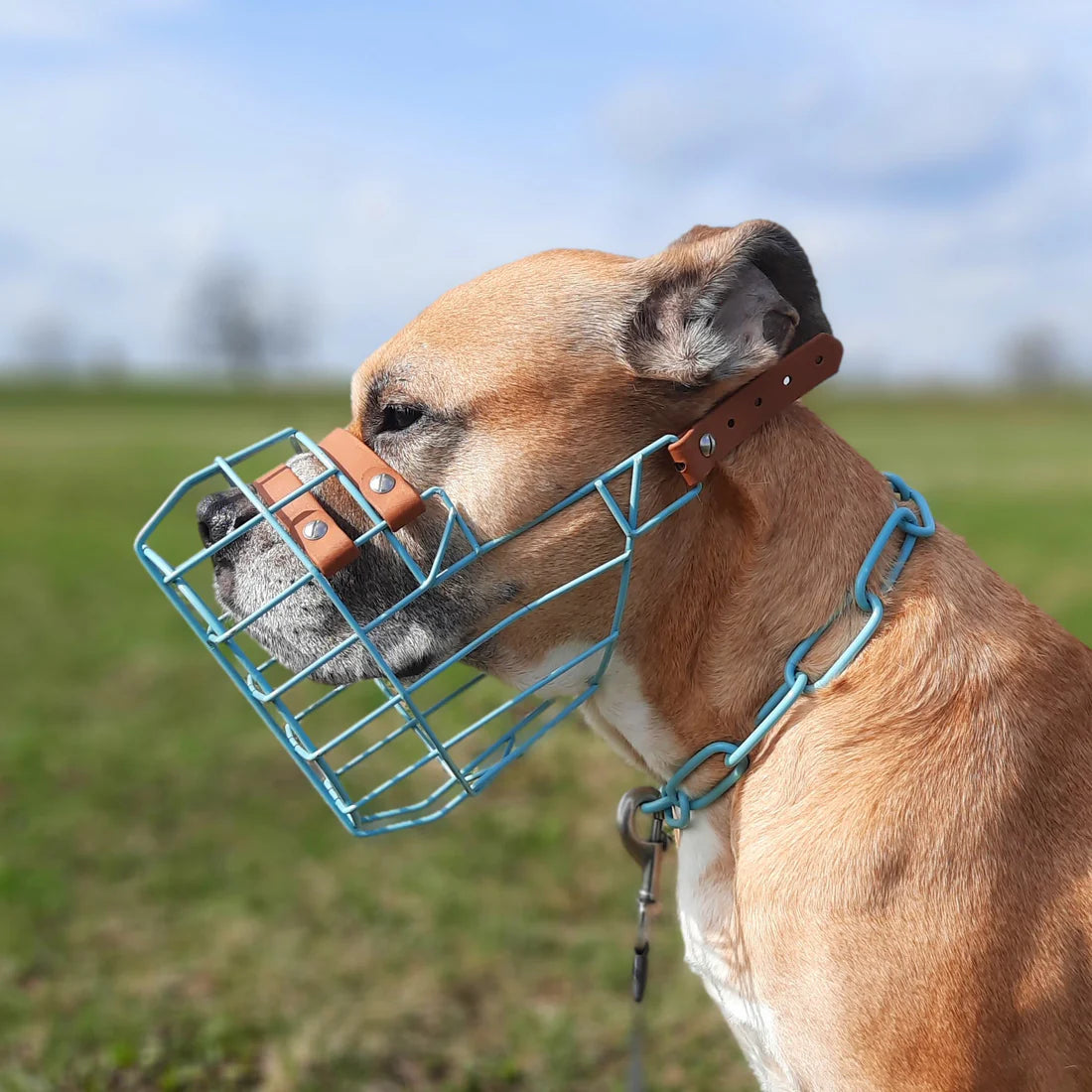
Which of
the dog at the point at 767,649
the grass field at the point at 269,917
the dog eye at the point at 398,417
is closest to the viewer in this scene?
the dog at the point at 767,649

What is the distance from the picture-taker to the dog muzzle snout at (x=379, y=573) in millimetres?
2070

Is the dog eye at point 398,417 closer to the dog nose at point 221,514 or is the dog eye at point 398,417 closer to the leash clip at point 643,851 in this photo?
the dog nose at point 221,514

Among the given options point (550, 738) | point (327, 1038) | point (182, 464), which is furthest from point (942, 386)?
point (327, 1038)

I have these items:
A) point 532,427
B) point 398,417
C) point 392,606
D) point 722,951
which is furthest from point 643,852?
point 398,417

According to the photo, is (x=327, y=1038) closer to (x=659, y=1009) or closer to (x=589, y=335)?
(x=659, y=1009)

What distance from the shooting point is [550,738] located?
6316 mm

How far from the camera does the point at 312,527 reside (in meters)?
2.09

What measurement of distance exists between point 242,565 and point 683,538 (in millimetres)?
907

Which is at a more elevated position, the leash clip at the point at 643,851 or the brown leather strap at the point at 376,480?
the brown leather strap at the point at 376,480

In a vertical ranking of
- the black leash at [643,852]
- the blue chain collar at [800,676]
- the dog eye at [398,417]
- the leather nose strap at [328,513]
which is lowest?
the black leash at [643,852]

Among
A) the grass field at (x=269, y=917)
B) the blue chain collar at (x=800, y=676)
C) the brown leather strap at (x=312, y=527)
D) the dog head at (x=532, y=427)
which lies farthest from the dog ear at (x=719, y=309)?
the grass field at (x=269, y=917)

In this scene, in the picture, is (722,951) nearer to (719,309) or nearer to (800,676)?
(800,676)

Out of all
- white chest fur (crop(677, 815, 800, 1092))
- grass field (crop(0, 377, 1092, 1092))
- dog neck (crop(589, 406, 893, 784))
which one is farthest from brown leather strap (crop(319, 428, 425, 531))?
grass field (crop(0, 377, 1092, 1092))

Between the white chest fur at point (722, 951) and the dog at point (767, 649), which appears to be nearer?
the dog at point (767, 649)
